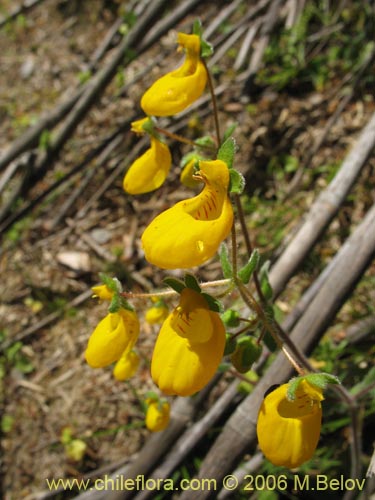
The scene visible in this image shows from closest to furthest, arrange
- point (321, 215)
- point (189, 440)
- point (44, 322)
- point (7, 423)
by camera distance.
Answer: point (189, 440) → point (321, 215) → point (7, 423) → point (44, 322)

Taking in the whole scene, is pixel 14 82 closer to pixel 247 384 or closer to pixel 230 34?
pixel 230 34

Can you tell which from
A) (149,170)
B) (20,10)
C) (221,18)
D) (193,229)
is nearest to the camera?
(193,229)

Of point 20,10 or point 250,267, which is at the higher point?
point 20,10

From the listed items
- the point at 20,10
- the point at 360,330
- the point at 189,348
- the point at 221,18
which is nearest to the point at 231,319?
the point at 189,348

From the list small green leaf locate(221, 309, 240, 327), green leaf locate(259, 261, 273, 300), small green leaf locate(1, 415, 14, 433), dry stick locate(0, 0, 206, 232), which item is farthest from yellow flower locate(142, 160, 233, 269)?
dry stick locate(0, 0, 206, 232)

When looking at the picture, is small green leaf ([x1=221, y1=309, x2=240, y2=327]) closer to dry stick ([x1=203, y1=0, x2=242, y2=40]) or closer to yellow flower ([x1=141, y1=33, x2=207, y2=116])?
yellow flower ([x1=141, y1=33, x2=207, y2=116])

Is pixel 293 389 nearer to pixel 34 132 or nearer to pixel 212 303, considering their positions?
pixel 212 303
